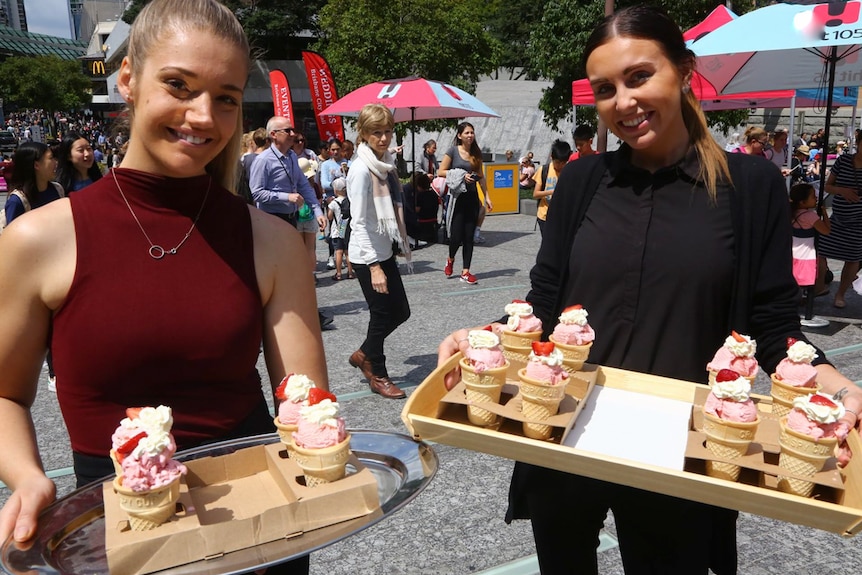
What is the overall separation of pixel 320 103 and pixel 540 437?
19.3 metres

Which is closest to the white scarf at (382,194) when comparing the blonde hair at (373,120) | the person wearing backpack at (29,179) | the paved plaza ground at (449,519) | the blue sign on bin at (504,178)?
the blonde hair at (373,120)

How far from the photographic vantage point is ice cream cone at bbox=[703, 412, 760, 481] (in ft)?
5.32

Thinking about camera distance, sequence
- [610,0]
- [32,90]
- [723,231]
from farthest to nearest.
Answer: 1. [32,90]
2. [610,0]
3. [723,231]

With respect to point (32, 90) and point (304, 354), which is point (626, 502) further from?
point (32, 90)

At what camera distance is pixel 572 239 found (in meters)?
2.21

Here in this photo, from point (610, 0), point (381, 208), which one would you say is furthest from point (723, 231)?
point (610, 0)

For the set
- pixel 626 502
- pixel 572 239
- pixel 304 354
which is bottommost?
pixel 626 502

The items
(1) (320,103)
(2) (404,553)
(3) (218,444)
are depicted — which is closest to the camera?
(3) (218,444)

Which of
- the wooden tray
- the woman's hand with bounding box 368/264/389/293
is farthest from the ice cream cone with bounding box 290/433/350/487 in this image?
the woman's hand with bounding box 368/264/389/293

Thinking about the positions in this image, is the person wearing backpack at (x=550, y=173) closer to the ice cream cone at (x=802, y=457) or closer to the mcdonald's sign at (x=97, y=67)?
the ice cream cone at (x=802, y=457)

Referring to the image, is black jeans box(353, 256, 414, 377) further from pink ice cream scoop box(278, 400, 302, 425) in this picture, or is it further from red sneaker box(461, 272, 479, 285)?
red sneaker box(461, 272, 479, 285)

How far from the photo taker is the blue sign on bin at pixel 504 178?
55.4 ft

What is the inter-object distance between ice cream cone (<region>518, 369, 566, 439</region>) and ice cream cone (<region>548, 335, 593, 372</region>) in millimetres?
175

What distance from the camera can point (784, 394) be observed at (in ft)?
6.20
